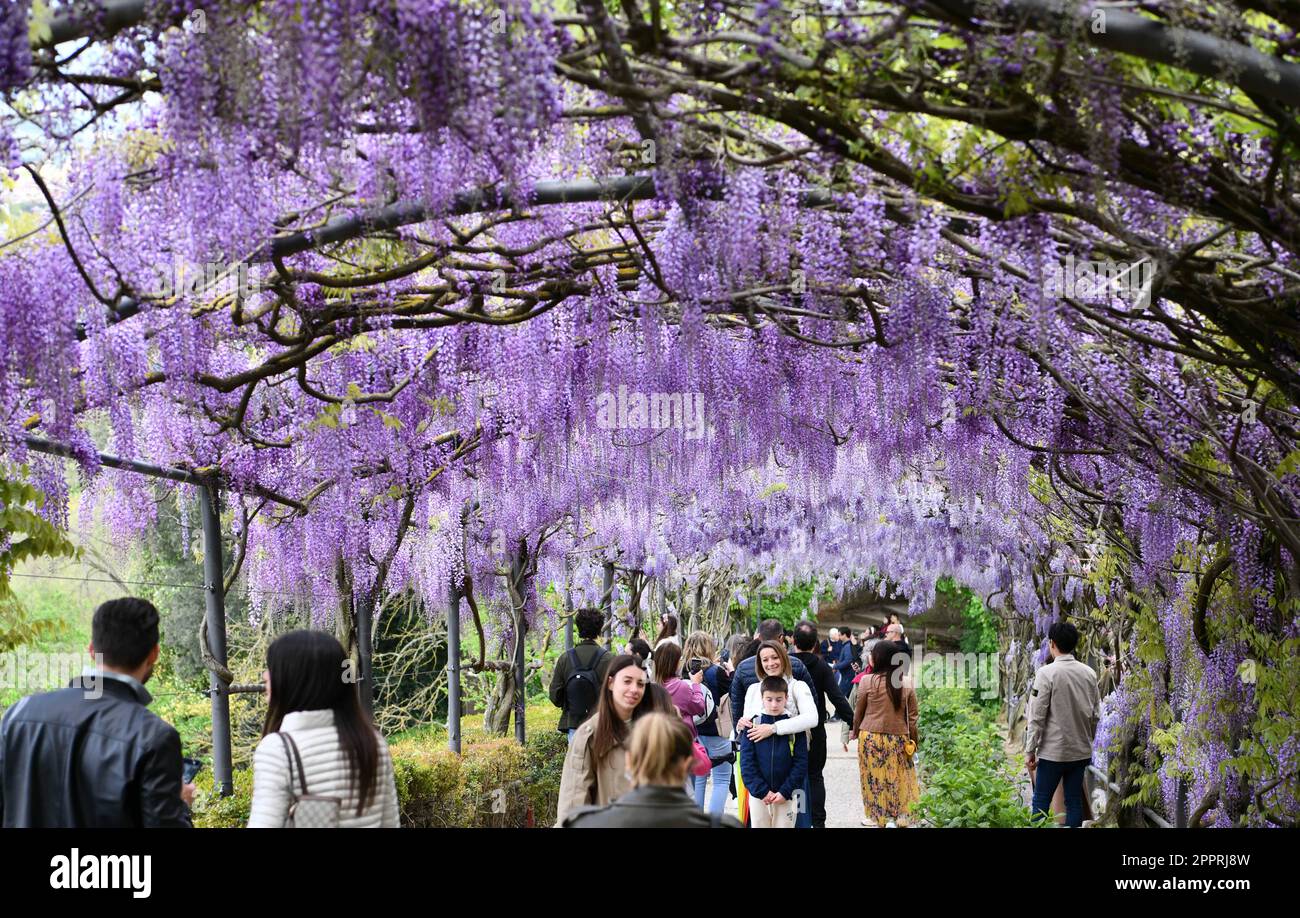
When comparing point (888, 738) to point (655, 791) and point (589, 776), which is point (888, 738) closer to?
point (589, 776)

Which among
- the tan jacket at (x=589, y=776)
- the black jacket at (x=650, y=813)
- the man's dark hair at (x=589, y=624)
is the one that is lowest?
the tan jacket at (x=589, y=776)

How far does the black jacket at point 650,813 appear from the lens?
2688 millimetres

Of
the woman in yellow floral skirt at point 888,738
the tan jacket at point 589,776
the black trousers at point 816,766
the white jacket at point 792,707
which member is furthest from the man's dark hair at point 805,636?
the tan jacket at point 589,776

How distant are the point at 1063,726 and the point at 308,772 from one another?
4.73m

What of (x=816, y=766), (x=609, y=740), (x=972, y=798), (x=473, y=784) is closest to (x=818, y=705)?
(x=816, y=766)

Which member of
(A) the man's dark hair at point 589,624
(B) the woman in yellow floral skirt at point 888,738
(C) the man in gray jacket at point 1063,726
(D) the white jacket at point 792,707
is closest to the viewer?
(D) the white jacket at point 792,707

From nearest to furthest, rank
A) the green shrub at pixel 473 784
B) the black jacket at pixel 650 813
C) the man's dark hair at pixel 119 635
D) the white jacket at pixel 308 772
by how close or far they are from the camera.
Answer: the black jacket at pixel 650 813, the white jacket at pixel 308 772, the man's dark hair at pixel 119 635, the green shrub at pixel 473 784

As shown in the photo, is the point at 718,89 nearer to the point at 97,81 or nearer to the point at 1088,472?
the point at 97,81

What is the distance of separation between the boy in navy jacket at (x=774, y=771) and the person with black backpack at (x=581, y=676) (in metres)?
0.70

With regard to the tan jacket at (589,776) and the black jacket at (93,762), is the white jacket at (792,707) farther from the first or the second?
the black jacket at (93,762)

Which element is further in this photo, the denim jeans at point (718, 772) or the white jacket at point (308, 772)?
the denim jeans at point (718, 772)

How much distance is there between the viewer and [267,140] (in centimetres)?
327
